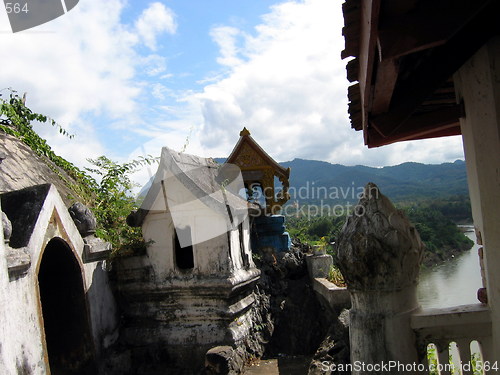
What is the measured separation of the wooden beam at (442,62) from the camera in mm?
2564

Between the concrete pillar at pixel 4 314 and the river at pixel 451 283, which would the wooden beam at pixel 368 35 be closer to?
the concrete pillar at pixel 4 314

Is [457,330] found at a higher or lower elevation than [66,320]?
higher

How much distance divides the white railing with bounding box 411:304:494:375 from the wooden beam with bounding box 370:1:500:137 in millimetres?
1285

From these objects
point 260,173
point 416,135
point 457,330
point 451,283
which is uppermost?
point 260,173

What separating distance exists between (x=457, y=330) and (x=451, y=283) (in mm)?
16775

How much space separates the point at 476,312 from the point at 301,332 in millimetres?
4999

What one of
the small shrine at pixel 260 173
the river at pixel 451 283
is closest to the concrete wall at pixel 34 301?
the small shrine at pixel 260 173

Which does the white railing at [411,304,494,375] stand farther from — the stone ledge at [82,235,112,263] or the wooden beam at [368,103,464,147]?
the stone ledge at [82,235,112,263]

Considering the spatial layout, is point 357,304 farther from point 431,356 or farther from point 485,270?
point 431,356

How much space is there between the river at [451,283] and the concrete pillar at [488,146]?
1068 centimetres

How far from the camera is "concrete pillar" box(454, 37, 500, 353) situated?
269 cm

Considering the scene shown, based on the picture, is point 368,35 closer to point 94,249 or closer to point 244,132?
point 94,249

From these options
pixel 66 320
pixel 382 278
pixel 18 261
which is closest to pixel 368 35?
pixel 382 278

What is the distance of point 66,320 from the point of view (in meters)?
6.12
